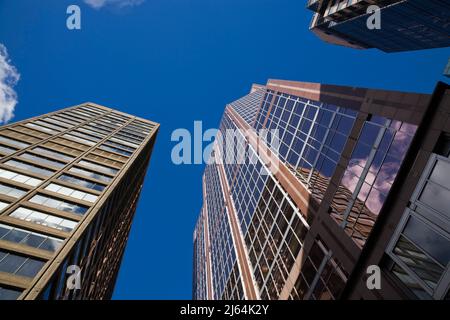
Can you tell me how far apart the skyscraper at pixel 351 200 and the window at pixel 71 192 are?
67.7 feet

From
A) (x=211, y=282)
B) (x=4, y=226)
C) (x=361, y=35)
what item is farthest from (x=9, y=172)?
(x=361, y=35)

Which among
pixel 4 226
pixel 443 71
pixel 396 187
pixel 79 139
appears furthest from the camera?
pixel 79 139

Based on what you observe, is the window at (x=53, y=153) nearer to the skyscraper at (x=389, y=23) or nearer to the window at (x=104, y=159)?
the window at (x=104, y=159)

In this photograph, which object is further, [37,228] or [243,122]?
[243,122]

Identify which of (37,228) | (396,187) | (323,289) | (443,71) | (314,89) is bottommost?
(37,228)

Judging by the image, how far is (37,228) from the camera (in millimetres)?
26750

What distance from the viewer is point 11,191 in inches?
1172

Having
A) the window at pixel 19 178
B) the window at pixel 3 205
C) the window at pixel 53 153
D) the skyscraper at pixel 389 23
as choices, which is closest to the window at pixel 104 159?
the window at pixel 53 153

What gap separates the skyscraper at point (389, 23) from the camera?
44031 millimetres

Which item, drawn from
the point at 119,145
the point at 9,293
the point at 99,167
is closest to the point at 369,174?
the point at 9,293

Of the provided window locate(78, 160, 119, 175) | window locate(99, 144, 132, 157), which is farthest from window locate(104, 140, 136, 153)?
window locate(78, 160, 119, 175)
